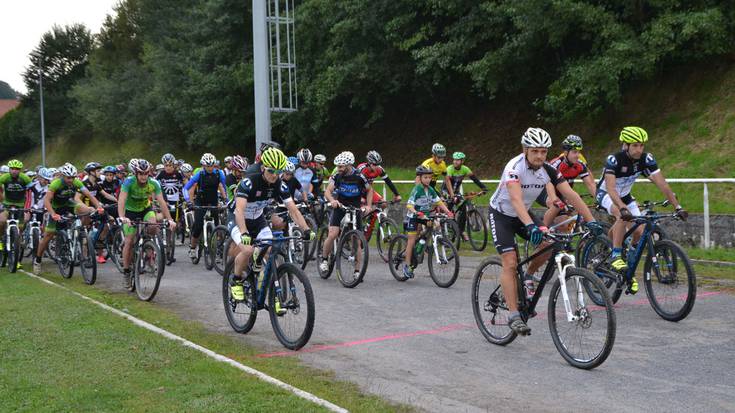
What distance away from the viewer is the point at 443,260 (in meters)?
11.5

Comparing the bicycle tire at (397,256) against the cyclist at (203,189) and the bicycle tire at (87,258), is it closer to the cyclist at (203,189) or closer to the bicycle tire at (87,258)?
the cyclist at (203,189)

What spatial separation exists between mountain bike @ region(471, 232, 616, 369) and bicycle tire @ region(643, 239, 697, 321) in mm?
1635

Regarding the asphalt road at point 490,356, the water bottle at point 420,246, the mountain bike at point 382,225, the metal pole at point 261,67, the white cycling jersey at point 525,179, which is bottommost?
the asphalt road at point 490,356

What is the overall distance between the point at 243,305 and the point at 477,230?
8946 millimetres

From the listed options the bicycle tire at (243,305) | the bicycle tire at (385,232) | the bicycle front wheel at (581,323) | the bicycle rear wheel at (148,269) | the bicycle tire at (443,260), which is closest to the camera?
the bicycle front wheel at (581,323)

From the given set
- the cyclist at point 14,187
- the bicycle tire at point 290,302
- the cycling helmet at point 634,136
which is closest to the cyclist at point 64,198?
the cyclist at point 14,187

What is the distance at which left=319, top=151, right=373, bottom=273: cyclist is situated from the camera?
41.1 ft

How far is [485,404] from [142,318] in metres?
5.26

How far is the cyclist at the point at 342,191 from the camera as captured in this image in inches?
494

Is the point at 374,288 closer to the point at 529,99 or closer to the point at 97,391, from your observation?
the point at 97,391

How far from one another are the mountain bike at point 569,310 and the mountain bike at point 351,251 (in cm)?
396

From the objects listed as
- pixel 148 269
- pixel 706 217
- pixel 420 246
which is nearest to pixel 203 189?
pixel 148 269

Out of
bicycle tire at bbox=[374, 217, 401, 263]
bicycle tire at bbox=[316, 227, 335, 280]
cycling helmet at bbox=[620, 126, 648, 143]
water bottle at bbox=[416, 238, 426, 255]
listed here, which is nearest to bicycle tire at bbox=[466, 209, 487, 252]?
bicycle tire at bbox=[374, 217, 401, 263]

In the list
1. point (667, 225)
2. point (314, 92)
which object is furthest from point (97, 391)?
point (314, 92)
